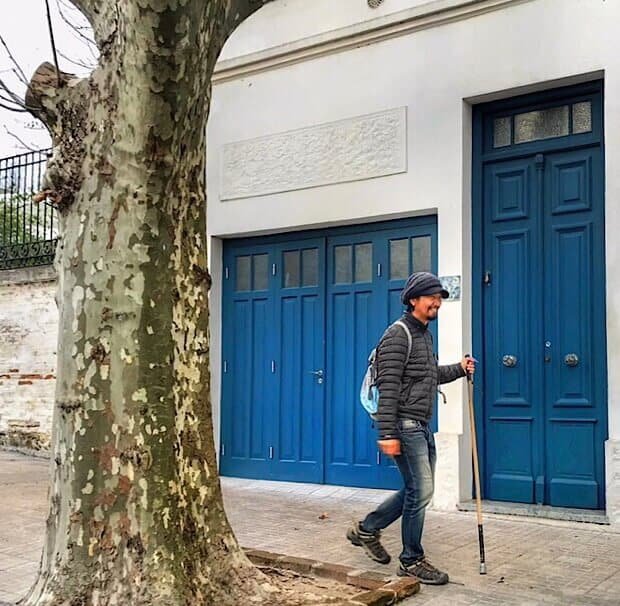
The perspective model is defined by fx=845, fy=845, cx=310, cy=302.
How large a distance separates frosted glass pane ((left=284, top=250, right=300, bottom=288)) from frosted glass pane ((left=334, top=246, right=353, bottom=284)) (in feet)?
1.67

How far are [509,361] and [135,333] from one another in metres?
4.49

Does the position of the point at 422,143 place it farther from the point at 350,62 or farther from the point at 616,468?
the point at 616,468

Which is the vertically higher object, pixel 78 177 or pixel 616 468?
pixel 78 177

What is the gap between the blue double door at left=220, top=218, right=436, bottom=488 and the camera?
343 inches

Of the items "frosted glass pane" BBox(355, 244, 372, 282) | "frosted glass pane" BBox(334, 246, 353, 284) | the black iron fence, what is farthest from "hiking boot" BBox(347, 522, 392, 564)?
the black iron fence

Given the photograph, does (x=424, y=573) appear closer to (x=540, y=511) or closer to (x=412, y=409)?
(x=412, y=409)

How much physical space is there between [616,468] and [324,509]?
2638 millimetres

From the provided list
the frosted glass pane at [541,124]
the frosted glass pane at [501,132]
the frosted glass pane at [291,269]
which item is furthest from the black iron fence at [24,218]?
the frosted glass pane at [541,124]

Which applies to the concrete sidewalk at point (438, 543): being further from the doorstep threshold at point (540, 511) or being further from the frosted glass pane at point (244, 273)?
the frosted glass pane at point (244, 273)

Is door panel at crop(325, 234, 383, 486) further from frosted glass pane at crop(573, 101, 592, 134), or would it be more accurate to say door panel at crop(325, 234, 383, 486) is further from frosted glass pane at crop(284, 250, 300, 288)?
frosted glass pane at crop(573, 101, 592, 134)

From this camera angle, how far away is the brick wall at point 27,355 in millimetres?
12078

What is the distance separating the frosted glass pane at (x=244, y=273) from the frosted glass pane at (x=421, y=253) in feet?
6.99

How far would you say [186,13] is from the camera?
411 cm

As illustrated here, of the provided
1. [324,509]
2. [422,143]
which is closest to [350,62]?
[422,143]
